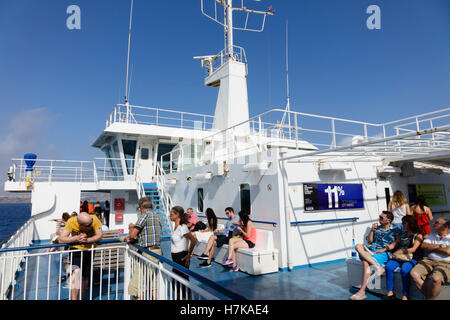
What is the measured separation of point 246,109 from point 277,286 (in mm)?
8627

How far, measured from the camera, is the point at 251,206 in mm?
7258

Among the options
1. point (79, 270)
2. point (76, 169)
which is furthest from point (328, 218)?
point (76, 169)

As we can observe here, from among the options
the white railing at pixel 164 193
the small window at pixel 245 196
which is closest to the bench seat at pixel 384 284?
the small window at pixel 245 196

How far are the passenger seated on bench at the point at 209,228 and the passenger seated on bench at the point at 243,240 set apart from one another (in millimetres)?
1364

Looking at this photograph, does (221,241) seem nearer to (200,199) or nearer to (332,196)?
(332,196)

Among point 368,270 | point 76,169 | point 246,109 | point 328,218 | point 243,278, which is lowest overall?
point 243,278

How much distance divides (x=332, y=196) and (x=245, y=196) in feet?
7.19

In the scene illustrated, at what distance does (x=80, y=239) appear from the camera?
155 inches

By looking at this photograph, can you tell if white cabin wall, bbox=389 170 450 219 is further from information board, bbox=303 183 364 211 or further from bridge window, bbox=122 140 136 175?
bridge window, bbox=122 140 136 175

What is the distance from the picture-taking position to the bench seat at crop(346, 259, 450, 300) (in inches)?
150

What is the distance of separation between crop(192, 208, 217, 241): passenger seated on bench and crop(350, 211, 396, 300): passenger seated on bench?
3910mm

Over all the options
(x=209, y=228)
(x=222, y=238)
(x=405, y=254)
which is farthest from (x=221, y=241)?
(x=405, y=254)

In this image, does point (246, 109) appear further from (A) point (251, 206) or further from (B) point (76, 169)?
(B) point (76, 169)

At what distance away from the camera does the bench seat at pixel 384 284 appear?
3.81 metres
